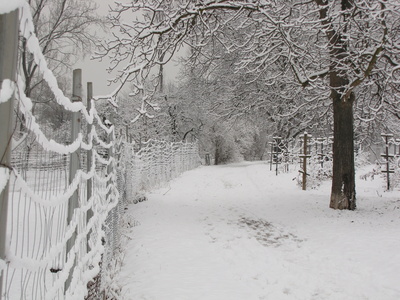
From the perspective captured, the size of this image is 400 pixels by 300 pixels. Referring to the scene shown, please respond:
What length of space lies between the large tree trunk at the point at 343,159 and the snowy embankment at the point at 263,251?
365 millimetres

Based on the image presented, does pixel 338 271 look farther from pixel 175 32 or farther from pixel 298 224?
pixel 175 32

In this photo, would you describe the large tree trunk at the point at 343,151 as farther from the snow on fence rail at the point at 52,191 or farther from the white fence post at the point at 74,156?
the white fence post at the point at 74,156

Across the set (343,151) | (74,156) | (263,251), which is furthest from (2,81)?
(343,151)

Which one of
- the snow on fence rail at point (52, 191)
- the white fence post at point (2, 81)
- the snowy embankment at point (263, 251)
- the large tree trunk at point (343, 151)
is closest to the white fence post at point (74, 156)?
the snow on fence rail at point (52, 191)

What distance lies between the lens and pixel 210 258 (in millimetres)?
4730

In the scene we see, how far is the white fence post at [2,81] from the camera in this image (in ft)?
3.51

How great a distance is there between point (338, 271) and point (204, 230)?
8.77 ft

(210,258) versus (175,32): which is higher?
(175,32)

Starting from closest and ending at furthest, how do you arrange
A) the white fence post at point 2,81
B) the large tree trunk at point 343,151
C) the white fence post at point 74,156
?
the white fence post at point 2,81 < the white fence post at point 74,156 < the large tree trunk at point 343,151

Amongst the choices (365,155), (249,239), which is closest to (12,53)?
(249,239)

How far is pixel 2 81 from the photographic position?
3.55 ft

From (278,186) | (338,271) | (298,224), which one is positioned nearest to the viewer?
(338,271)

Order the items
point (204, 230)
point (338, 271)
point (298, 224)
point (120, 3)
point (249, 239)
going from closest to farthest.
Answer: point (338, 271) < point (249, 239) < point (204, 230) < point (298, 224) < point (120, 3)

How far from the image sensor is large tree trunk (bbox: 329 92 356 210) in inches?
295
